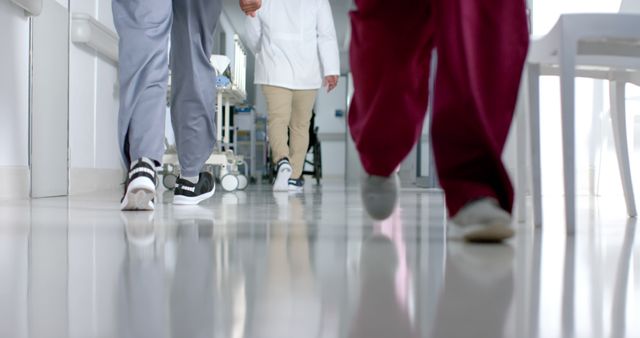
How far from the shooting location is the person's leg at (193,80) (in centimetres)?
216

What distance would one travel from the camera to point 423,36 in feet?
4.32

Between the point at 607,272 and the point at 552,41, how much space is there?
804mm

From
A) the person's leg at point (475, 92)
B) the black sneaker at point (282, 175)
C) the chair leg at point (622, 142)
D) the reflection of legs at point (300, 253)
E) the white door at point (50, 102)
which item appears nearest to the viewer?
the reflection of legs at point (300, 253)

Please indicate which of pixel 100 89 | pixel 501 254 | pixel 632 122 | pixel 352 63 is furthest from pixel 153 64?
pixel 632 122

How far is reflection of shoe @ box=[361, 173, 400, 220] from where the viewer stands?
1.42 meters

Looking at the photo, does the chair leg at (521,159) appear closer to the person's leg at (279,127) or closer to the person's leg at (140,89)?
Answer: the person's leg at (140,89)

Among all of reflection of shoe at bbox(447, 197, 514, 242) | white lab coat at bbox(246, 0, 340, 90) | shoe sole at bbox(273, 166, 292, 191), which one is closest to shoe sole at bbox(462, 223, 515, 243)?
reflection of shoe at bbox(447, 197, 514, 242)

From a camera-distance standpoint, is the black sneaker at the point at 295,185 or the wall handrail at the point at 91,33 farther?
the black sneaker at the point at 295,185

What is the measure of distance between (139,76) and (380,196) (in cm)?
82

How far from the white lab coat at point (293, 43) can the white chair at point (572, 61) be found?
2.38 meters

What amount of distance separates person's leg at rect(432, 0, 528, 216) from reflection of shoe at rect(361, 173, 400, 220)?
0.28m

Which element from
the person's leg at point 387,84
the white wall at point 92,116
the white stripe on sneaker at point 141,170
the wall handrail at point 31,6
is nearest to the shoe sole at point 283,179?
the white wall at point 92,116

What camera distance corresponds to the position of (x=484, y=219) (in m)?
1.11

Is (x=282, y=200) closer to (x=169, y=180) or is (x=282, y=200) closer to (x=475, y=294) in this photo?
(x=169, y=180)
